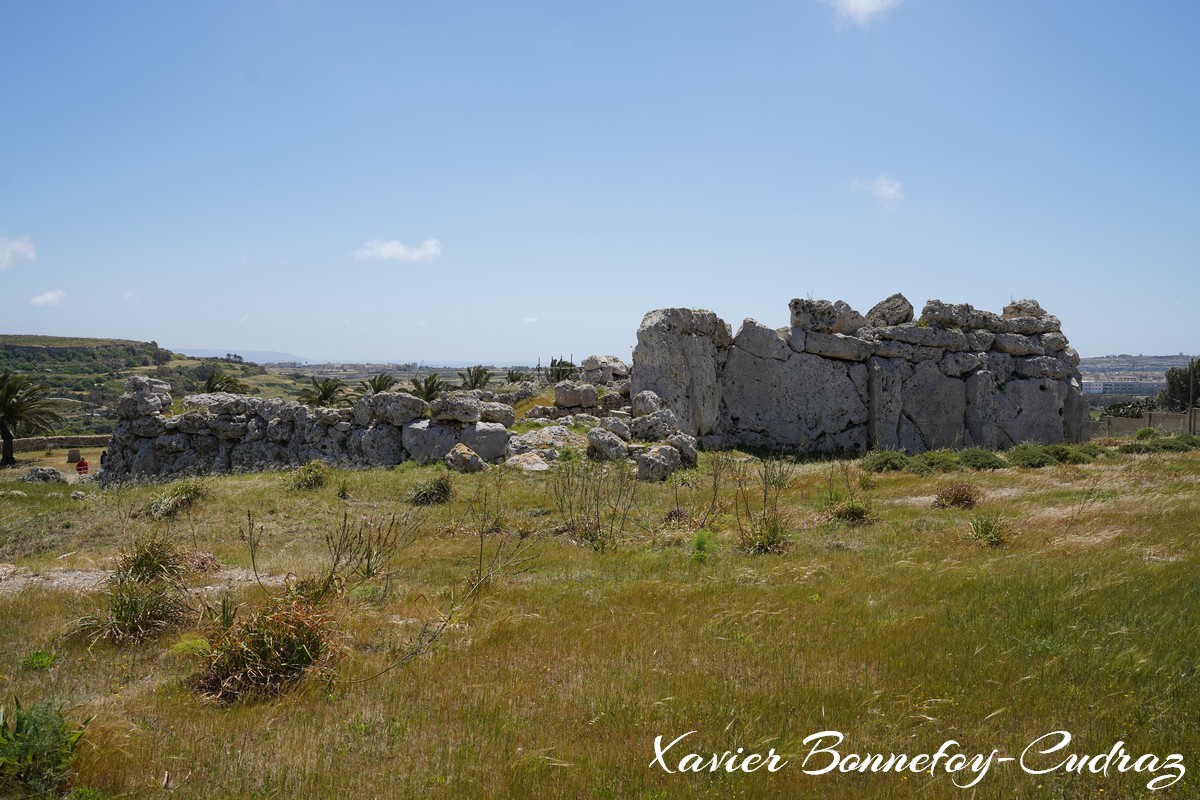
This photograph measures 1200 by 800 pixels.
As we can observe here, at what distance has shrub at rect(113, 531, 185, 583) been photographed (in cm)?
877

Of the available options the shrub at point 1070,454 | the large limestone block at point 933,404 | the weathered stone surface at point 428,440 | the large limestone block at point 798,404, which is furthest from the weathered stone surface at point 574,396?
the shrub at point 1070,454

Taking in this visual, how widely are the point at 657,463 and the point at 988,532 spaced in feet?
31.4

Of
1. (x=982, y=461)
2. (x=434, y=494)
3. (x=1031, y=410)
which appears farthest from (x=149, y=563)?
(x=1031, y=410)

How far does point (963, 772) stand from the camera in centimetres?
473

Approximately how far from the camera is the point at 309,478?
1772 cm

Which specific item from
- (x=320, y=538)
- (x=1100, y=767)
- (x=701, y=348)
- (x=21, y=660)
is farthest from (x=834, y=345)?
(x=21, y=660)

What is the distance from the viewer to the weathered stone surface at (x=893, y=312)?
29.2m

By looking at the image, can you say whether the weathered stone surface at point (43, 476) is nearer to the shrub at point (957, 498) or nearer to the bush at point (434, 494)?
the bush at point (434, 494)

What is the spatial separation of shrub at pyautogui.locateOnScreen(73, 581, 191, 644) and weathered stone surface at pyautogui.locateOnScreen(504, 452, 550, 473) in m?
11.9

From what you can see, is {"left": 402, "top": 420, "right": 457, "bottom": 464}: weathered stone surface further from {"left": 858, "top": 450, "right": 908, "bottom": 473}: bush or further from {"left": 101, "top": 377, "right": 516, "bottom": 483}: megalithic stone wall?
{"left": 858, "top": 450, "right": 908, "bottom": 473}: bush

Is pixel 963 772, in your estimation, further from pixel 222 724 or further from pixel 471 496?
pixel 471 496

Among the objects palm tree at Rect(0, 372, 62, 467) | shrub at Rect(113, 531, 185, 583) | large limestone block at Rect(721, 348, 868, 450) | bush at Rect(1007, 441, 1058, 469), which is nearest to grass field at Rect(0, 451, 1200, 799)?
shrub at Rect(113, 531, 185, 583)

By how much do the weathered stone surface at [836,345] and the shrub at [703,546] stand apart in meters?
17.7

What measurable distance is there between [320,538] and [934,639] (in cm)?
1010
